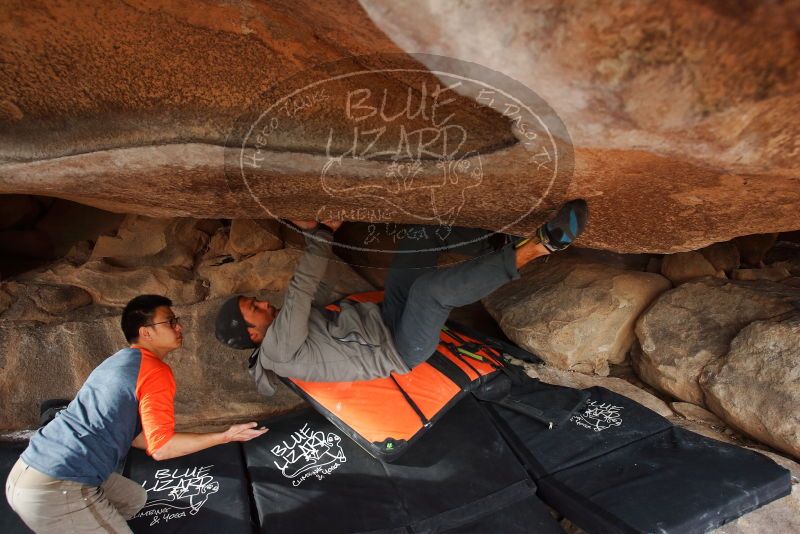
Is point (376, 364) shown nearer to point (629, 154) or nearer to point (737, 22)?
point (629, 154)

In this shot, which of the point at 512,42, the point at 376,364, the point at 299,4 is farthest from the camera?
the point at 376,364

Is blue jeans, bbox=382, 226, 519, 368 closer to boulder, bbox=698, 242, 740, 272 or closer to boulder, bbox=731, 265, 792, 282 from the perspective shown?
boulder, bbox=698, 242, 740, 272

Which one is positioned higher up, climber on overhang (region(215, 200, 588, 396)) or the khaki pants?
climber on overhang (region(215, 200, 588, 396))

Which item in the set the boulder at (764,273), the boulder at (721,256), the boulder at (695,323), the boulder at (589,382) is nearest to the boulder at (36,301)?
the boulder at (589,382)

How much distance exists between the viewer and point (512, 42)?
1075 millimetres

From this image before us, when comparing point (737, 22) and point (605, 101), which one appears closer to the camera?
point (737, 22)

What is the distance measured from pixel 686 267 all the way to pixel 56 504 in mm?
3356

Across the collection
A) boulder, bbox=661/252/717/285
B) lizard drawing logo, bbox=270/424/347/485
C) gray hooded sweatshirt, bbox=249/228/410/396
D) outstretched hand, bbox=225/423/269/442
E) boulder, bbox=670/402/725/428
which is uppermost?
gray hooded sweatshirt, bbox=249/228/410/396

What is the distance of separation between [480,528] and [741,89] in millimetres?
2015

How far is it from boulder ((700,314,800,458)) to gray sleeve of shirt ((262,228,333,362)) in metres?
2.06

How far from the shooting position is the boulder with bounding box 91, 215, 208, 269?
309 centimetres

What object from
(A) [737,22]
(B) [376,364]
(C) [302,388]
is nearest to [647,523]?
(B) [376,364]

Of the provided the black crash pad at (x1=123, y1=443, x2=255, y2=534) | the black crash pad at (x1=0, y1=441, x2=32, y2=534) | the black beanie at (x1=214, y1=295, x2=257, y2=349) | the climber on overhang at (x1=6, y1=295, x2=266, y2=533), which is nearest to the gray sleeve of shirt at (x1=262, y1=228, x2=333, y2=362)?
the black beanie at (x1=214, y1=295, x2=257, y2=349)

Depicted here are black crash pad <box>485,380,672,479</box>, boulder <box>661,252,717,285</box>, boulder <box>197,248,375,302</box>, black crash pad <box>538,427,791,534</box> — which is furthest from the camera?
boulder <box>197,248,375,302</box>
